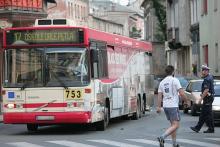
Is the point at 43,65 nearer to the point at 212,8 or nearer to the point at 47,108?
the point at 47,108

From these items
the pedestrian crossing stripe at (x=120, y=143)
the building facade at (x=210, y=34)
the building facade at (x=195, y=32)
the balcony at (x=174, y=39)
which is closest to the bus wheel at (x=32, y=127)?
the pedestrian crossing stripe at (x=120, y=143)

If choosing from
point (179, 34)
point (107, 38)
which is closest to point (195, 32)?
point (179, 34)

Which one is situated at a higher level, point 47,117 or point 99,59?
point 99,59

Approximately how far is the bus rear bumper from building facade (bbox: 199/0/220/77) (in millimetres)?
25443

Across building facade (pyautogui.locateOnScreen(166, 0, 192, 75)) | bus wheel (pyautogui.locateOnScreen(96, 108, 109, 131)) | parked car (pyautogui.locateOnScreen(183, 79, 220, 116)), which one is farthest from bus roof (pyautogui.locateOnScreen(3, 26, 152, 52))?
building facade (pyautogui.locateOnScreen(166, 0, 192, 75))

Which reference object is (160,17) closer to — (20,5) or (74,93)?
(20,5)

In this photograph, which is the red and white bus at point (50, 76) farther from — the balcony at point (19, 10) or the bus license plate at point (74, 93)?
the balcony at point (19, 10)

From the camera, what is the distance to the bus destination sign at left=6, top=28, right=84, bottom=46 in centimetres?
1991

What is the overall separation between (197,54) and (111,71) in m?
30.5

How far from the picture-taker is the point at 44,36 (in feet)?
65.8

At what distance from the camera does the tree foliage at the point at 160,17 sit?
77.2 m

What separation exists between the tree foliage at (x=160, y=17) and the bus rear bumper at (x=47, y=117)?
57575mm

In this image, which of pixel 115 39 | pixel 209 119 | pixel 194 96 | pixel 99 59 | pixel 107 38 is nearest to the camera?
pixel 209 119

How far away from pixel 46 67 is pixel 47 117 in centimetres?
142
